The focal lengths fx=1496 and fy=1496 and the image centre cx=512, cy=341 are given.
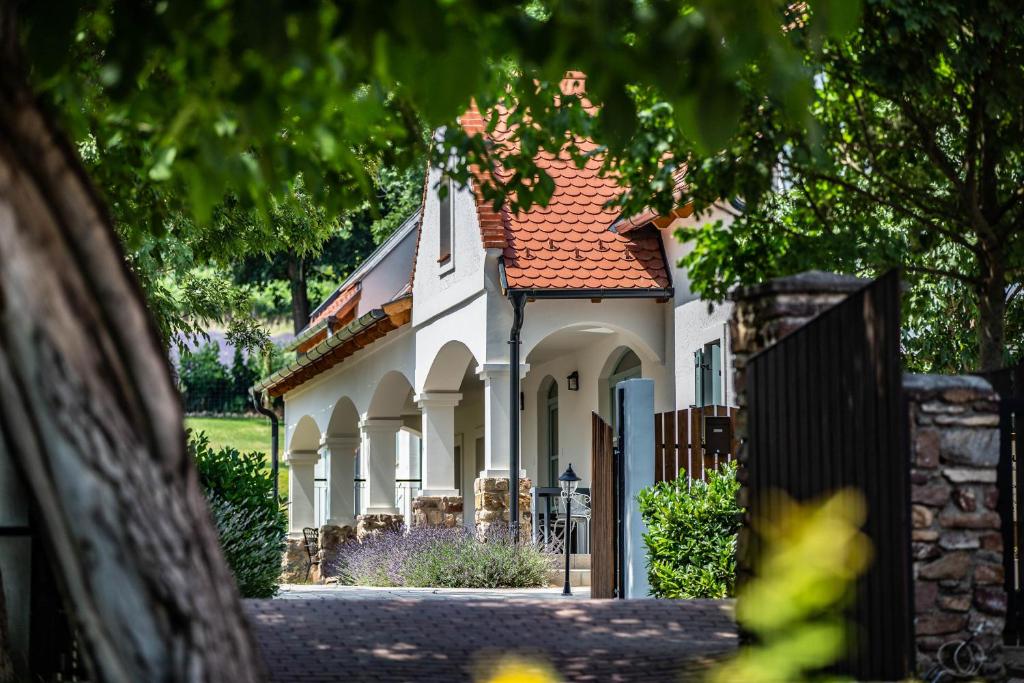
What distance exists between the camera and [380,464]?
22891 mm

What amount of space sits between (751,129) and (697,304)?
6.89 m

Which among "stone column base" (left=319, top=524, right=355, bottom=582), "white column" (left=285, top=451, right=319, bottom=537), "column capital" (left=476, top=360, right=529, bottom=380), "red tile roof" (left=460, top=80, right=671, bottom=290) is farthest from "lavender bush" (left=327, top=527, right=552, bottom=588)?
"white column" (left=285, top=451, right=319, bottom=537)

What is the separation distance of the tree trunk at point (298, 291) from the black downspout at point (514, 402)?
1033 inches

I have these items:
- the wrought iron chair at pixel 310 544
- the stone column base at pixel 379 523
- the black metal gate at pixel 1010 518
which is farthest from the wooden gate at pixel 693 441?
the wrought iron chair at pixel 310 544

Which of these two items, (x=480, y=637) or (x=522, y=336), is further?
(x=522, y=336)

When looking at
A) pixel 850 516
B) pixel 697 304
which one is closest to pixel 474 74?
pixel 850 516

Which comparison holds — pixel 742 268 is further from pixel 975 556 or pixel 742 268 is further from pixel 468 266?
pixel 468 266

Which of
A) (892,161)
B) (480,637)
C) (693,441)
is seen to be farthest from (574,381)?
(480,637)

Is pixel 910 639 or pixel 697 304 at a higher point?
pixel 697 304

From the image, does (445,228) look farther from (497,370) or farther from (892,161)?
(892,161)

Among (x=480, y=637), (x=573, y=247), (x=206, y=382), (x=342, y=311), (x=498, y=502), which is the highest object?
(x=206, y=382)

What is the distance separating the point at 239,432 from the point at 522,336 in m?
36.5

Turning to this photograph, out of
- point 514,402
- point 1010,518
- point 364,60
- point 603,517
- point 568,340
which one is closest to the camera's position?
point 364,60

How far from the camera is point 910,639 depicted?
20.4 ft
